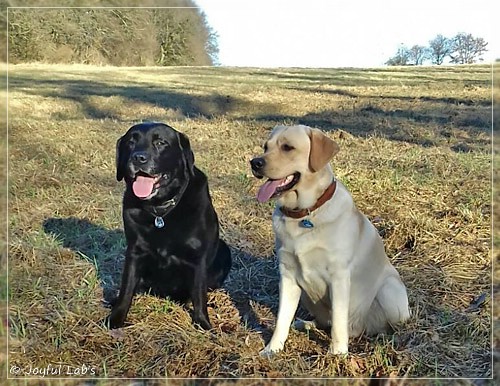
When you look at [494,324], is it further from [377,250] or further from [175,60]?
[175,60]

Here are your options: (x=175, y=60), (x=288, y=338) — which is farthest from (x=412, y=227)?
(x=175, y=60)

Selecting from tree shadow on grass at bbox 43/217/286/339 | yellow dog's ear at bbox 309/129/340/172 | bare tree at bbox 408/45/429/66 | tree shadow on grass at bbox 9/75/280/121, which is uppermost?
bare tree at bbox 408/45/429/66

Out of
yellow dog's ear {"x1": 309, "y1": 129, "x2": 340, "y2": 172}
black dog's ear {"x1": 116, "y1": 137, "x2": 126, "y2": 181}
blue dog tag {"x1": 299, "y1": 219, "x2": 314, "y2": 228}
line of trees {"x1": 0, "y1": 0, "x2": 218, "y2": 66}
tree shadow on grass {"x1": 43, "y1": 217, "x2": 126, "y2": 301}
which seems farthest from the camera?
tree shadow on grass {"x1": 43, "y1": 217, "x2": 126, "y2": 301}

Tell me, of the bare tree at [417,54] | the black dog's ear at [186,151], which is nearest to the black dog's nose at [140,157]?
the black dog's ear at [186,151]

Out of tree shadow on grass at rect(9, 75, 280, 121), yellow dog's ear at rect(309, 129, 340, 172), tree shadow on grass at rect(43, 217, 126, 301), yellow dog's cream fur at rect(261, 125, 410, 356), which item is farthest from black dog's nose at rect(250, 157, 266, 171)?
tree shadow on grass at rect(43, 217, 126, 301)

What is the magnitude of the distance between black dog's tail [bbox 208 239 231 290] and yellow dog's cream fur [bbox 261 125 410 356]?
25.1 inches

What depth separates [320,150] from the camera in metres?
2.66

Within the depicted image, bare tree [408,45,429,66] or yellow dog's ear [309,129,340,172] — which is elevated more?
bare tree [408,45,429,66]

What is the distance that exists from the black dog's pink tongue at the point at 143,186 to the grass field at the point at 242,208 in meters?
0.65

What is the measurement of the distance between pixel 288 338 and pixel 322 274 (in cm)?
38

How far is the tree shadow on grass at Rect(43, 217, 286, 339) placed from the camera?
3.39 metres

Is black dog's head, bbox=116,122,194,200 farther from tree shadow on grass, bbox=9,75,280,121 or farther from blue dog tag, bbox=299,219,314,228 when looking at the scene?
blue dog tag, bbox=299,219,314,228

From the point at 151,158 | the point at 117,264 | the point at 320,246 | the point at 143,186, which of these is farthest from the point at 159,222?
the point at 320,246

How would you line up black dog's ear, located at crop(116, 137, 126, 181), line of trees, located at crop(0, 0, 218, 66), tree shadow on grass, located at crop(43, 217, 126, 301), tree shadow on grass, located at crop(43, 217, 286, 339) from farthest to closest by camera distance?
tree shadow on grass, located at crop(43, 217, 126, 301) → tree shadow on grass, located at crop(43, 217, 286, 339) → black dog's ear, located at crop(116, 137, 126, 181) → line of trees, located at crop(0, 0, 218, 66)
